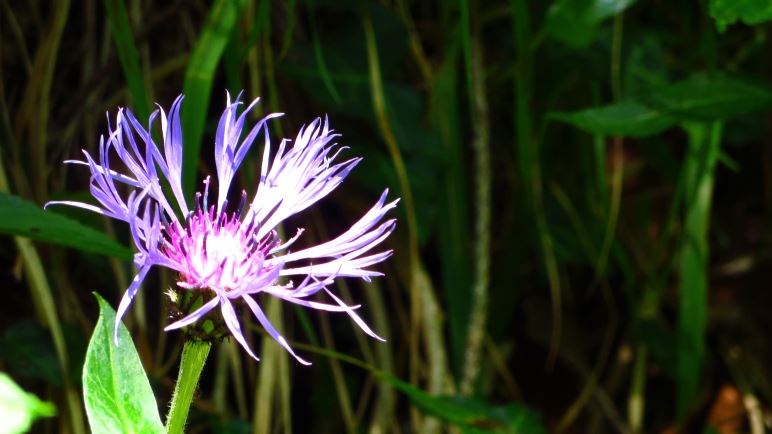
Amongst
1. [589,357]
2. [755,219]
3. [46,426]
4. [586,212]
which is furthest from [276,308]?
[755,219]

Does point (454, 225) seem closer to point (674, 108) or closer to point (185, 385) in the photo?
point (674, 108)

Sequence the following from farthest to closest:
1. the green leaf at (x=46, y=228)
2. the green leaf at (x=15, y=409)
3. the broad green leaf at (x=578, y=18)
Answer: the broad green leaf at (x=578, y=18) → the green leaf at (x=46, y=228) → the green leaf at (x=15, y=409)

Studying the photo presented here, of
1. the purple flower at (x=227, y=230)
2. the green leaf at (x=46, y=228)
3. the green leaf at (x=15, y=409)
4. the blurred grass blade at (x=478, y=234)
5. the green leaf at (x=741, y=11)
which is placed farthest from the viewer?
the blurred grass blade at (x=478, y=234)

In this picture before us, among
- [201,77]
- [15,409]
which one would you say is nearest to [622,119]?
[201,77]

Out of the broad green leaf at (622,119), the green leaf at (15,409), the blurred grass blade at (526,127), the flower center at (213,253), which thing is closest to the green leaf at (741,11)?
the broad green leaf at (622,119)

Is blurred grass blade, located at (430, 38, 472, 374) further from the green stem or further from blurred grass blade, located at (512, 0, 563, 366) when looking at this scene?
the green stem

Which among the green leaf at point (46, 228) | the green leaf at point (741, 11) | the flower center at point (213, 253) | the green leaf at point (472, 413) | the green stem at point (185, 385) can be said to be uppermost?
A: the green leaf at point (741, 11)

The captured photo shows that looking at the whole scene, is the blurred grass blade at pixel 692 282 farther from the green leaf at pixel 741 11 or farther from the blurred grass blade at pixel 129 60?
the blurred grass blade at pixel 129 60
